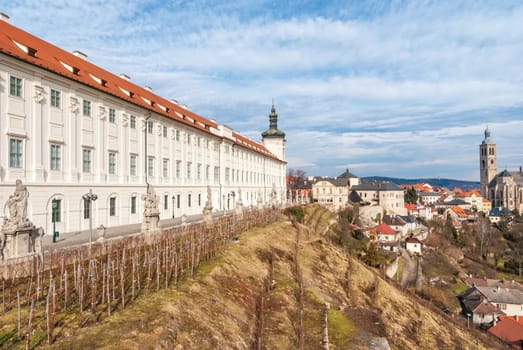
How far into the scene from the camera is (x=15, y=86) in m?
19.7

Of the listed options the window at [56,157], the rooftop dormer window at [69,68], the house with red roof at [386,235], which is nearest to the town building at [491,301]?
the house with red roof at [386,235]

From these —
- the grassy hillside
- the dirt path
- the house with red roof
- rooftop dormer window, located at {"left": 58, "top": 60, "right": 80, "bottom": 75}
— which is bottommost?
the dirt path

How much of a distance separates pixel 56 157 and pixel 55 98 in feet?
11.7

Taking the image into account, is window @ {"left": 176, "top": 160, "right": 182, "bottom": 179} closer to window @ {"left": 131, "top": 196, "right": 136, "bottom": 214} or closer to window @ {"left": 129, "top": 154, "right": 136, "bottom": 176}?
window @ {"left": 129, "top": 154, "right": 136, "bottom": 176}

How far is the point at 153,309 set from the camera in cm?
1047

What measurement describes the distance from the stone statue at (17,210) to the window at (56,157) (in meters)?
9.69

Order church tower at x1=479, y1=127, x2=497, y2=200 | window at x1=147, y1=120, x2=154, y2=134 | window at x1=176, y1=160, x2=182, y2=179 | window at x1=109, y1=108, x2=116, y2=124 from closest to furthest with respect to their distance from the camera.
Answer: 1. window at x1=109, y1=108, x2=116, y2=124
2. window at x1=147, y1=120, x2=154, y2=134
3. window at x1=176, y1=160, x2=182, y2=179
4. church tower at x1=479, y1=127, x2=497, y2=200

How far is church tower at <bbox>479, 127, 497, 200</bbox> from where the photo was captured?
18125 centimetres

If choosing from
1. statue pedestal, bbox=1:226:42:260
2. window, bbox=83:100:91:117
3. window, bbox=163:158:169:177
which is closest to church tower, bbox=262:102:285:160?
window, bbox=163:158:169:177

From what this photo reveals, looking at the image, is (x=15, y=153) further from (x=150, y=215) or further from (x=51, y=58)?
(x=150, y=215)

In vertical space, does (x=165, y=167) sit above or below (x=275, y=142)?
below

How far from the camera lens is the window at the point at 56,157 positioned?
2192 cm

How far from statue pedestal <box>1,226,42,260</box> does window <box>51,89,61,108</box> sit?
11480 millimetres

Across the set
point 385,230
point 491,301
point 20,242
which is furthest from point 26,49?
point 385,230
